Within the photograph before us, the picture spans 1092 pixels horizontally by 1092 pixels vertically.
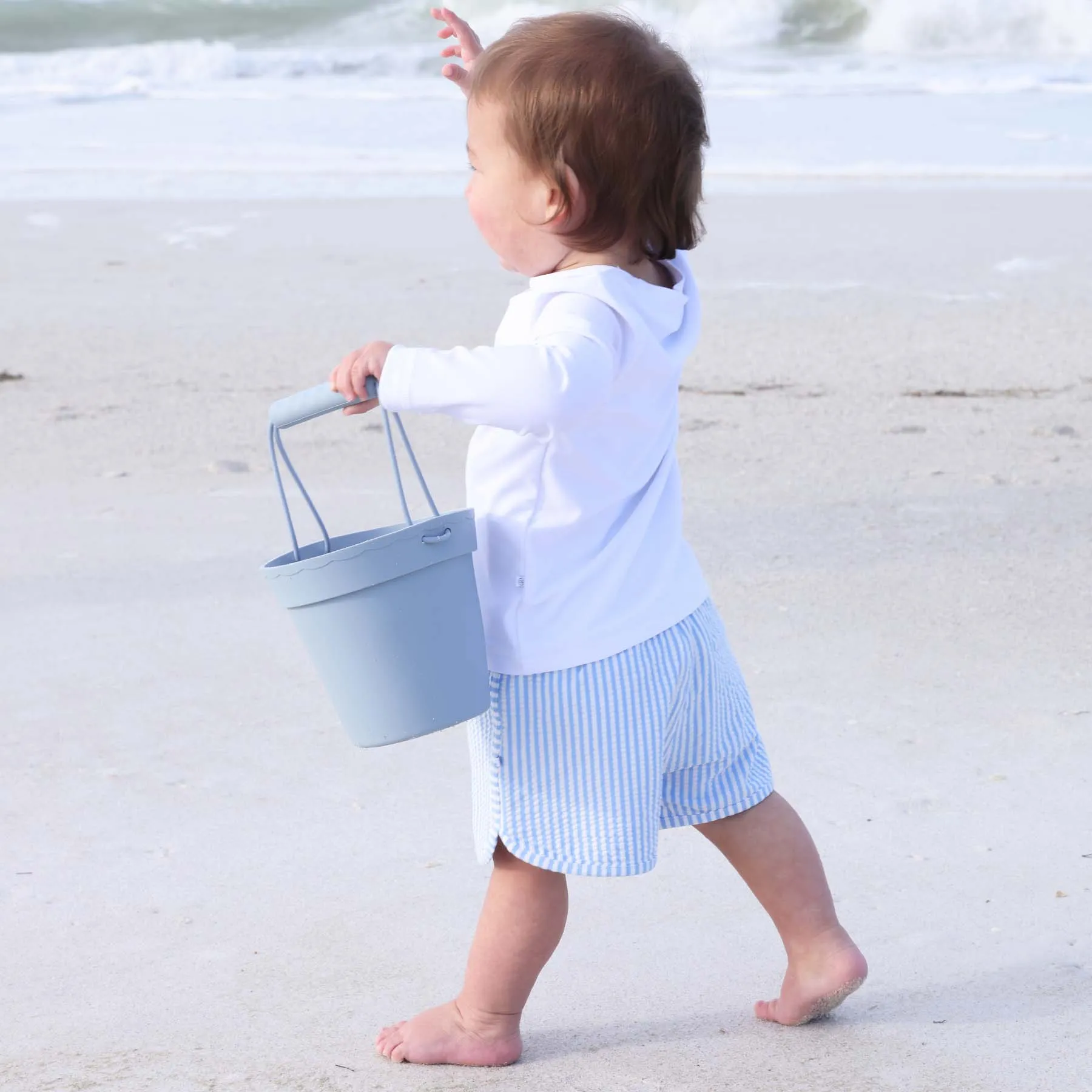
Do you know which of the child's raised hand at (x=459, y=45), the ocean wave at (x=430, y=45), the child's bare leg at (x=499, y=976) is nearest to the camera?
the child's bare leg at (x=499, y=976)

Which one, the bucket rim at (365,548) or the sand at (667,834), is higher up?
the bucket rim at (365,548)

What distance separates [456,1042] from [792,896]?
1.44 feet

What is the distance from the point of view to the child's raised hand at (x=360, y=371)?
169 centimetres

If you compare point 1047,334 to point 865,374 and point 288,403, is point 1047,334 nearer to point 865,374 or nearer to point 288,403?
point 865,374

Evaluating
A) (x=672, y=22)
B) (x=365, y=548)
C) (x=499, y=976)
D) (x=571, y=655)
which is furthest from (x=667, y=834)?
(x=672, y=22)

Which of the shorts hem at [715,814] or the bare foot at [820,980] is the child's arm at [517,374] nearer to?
the shorts hem at [715,814]


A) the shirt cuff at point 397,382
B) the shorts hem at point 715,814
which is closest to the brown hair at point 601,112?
the shirt cuff at point 397,382

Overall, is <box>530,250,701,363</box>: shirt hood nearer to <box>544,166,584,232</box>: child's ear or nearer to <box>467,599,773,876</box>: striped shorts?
<box>544,166,584,232</box>: child's ear

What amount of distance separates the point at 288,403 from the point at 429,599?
0.28 m

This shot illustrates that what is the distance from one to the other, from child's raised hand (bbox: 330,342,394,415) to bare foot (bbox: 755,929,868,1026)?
0.85 meters

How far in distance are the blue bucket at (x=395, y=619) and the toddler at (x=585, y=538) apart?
0.09m

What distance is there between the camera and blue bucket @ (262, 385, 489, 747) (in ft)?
5.43

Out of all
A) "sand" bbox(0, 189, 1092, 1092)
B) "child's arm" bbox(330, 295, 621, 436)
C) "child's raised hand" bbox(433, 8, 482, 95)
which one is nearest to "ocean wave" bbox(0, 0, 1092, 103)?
"sand" bbox(0, 189, 1092, 1092)

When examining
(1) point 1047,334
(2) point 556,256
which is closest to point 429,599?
(2) point 556,256
